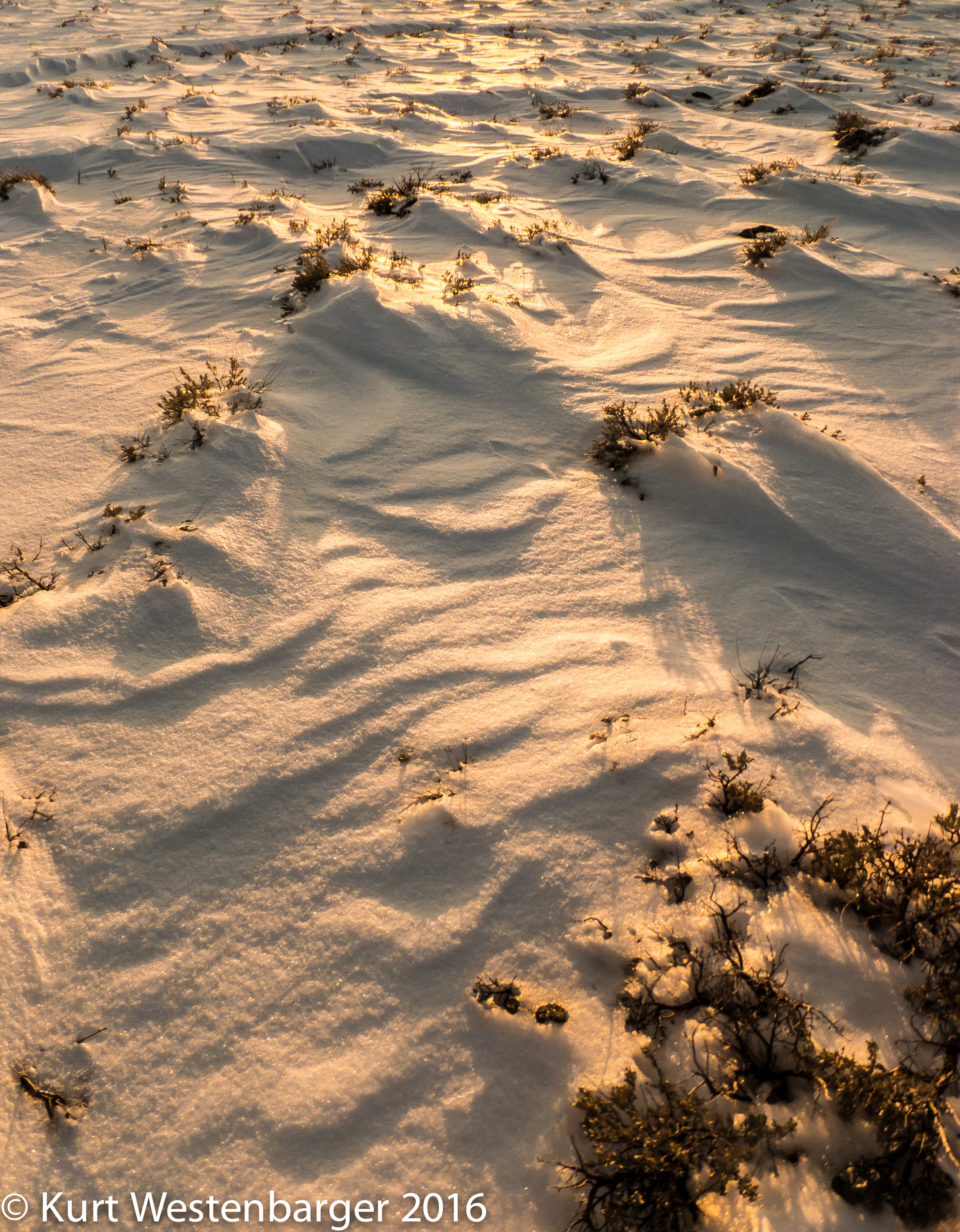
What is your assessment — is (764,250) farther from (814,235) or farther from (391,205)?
(391,205)

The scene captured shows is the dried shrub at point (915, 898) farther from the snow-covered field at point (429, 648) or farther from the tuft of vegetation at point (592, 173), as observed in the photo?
the tuft of vegetation at point (592, 173)

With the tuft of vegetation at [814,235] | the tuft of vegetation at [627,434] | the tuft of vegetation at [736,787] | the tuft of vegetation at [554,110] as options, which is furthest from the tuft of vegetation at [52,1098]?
the tuft of vegetation at [554,110]

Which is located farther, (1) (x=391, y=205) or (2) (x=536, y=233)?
(1) (x=391, y=205)

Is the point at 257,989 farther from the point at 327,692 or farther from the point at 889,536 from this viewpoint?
the point at 889,536

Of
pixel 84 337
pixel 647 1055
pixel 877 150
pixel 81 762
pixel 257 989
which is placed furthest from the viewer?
pixel 877 150

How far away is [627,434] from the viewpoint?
11.3 feet

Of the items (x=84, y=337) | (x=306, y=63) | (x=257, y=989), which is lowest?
(x=257, y=989)

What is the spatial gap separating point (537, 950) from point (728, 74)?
12.1m

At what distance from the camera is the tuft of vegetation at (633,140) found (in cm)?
686

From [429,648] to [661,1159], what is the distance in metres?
1.66

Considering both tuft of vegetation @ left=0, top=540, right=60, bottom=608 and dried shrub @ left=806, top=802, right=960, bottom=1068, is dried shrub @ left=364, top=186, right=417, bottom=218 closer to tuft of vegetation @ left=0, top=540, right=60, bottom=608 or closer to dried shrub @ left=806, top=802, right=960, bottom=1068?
tuft of vegetation @ left=0, top=540, right=60, bottom=608

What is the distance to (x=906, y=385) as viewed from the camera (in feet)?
12.9

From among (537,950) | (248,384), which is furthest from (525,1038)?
(248,384)

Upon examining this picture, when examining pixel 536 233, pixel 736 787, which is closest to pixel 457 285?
pixel 536 233
